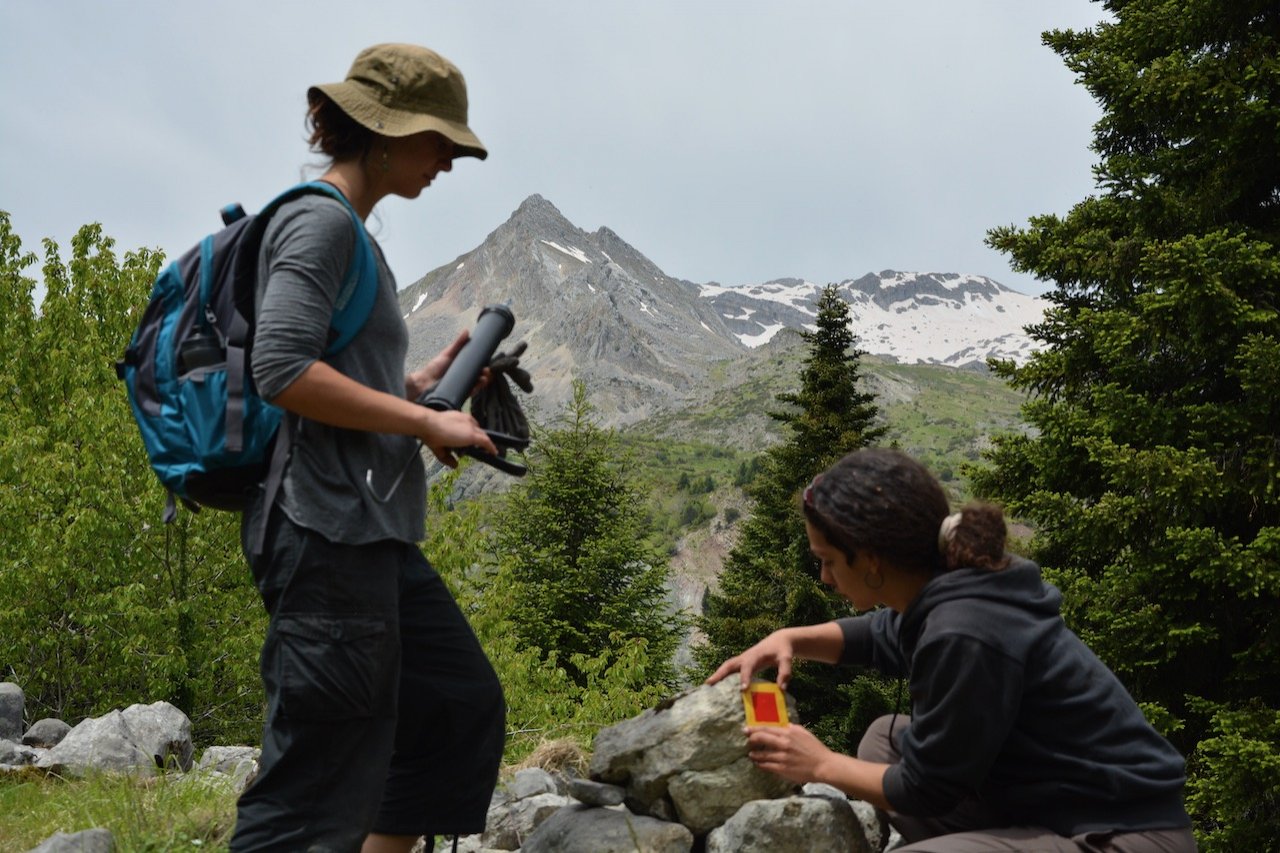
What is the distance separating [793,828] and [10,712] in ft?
28.4

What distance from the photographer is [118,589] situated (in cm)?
1491

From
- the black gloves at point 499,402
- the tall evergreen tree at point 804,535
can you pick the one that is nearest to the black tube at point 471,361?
the black gloves at point 499,402

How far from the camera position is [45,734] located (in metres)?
8.52

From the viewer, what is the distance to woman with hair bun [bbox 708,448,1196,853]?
2514 millimetres

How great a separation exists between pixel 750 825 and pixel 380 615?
187 centimetres

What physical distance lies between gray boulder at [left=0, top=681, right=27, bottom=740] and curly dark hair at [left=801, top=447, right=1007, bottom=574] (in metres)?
9.11

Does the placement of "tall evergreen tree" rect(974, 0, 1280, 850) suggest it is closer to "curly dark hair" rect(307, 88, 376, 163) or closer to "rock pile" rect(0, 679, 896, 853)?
"rock pile" rect(0, 679, 896, 853)

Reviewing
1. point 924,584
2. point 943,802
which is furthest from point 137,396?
point 943,802

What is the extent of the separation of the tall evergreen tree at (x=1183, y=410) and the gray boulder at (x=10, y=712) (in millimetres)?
10347

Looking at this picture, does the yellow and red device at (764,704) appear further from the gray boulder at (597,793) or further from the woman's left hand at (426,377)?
the woman's left hand at (426,377)

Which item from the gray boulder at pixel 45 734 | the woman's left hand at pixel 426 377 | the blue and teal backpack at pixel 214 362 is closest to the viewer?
the blue and teal backpack at pixel 214 362

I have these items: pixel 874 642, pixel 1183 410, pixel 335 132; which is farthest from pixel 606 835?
pixel 1183 410

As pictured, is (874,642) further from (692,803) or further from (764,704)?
(692,803)

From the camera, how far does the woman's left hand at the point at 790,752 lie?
293cm
